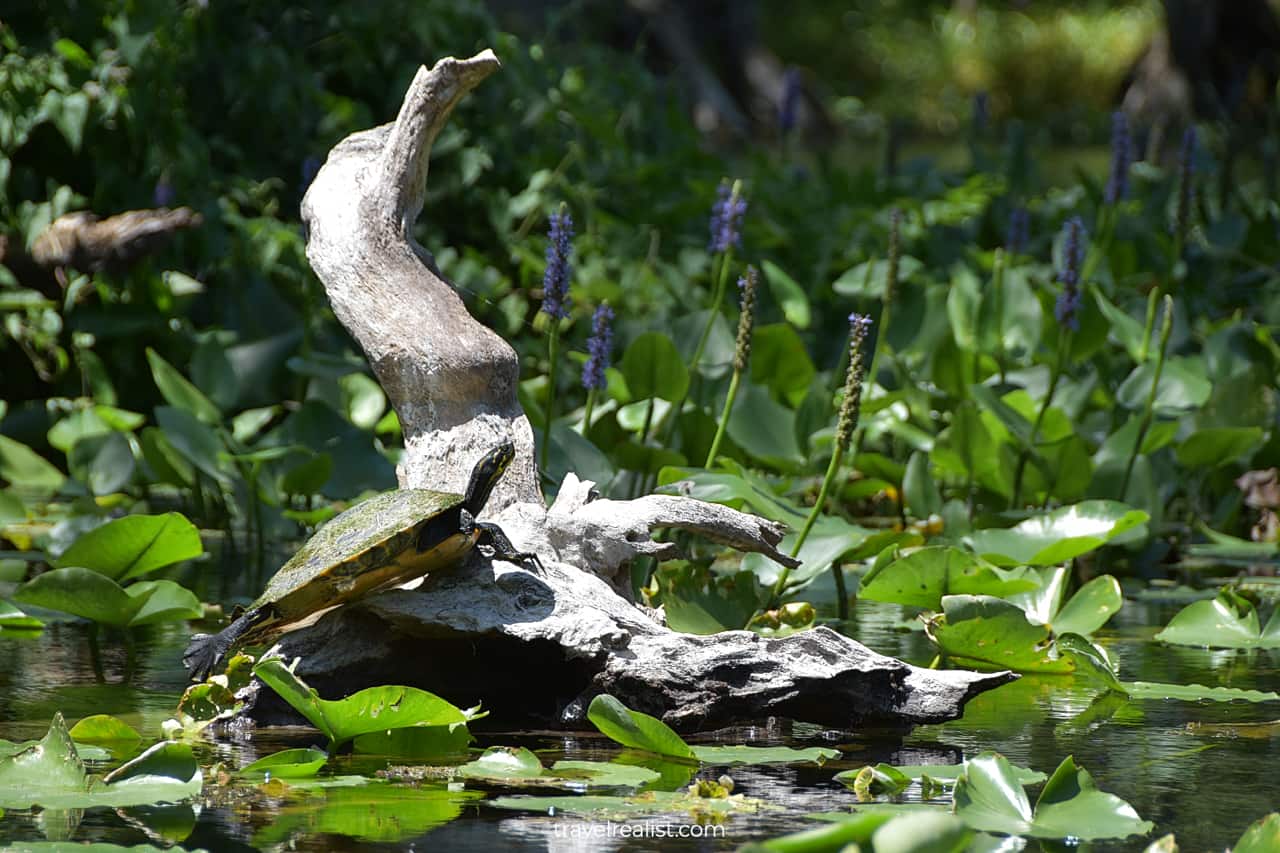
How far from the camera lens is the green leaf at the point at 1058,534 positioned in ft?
10.2

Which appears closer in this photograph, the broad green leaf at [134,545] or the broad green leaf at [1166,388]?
the broad green leaf at [134,545]

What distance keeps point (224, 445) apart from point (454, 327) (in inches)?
58.1

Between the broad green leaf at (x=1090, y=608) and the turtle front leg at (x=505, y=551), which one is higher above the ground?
the turtle front leg at (x=505, y=551)

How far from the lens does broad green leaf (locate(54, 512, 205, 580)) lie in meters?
2.76

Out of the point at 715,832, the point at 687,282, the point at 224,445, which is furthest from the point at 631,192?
the point at 715,832

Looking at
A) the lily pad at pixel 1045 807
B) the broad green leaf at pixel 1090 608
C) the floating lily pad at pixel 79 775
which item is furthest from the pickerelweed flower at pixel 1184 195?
the floating lily pad at pixel 79 775

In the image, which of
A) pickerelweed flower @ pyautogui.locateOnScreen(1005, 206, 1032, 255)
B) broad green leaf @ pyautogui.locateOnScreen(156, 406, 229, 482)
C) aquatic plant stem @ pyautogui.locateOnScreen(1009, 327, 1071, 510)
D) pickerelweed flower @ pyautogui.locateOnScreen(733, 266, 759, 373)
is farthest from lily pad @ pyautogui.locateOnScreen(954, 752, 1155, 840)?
pickerelweed flower @ pyautogui.locateOnScreen(1005, 206, 1032, 255)

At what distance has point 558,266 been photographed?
300 cm

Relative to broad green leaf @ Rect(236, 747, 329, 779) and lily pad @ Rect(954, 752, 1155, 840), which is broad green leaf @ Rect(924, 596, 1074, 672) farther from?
broad green leaf @ Rect(236, 747, 329, 779)

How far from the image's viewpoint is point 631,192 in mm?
6652

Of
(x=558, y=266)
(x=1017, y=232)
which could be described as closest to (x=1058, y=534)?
(x=558, y=266)

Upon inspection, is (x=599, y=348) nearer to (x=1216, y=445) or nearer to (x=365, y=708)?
(x=365, y=708)

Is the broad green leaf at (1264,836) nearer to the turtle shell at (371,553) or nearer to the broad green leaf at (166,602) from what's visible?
the turtle shell at (371,553)

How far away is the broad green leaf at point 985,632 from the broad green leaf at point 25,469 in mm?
2745
